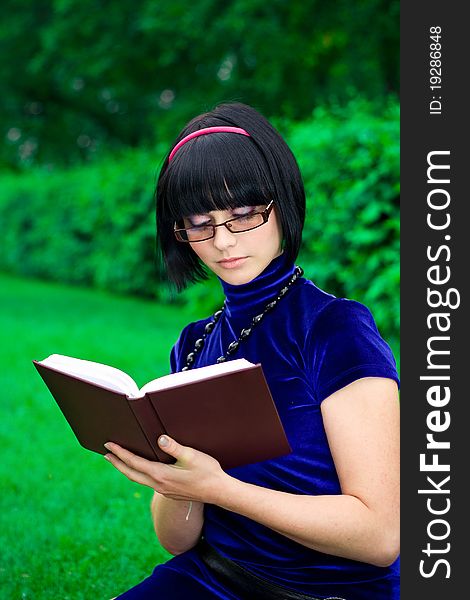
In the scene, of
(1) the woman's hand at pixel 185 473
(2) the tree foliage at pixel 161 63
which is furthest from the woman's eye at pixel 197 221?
(2) the tree foliage at pixel 161 63

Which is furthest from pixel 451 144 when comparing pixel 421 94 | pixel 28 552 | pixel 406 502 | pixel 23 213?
pixel 23 213

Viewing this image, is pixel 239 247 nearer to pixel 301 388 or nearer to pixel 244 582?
pixel 301 388

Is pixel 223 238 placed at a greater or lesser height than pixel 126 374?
greater

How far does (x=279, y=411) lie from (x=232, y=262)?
0.34 m

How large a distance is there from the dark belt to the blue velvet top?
2 centimetres

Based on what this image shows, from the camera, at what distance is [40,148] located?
27.1m

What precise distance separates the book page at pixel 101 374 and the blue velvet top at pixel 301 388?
330mm

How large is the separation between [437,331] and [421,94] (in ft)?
1.60

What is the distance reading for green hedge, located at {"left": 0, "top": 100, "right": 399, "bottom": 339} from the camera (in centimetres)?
753

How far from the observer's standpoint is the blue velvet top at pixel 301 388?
200 centimetres

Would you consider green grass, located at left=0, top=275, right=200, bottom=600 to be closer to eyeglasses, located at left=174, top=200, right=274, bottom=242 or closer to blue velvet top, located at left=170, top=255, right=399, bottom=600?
blue velvet top, located at left=170, top=255, right=399, bottom=600

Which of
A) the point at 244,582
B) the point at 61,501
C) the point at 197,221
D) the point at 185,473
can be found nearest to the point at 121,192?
the point at 61,501

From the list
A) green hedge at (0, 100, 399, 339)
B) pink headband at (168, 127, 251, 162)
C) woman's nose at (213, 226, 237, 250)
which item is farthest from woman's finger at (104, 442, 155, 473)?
green hedge at (0, 100, 399, 339)

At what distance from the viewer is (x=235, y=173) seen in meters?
2.07
